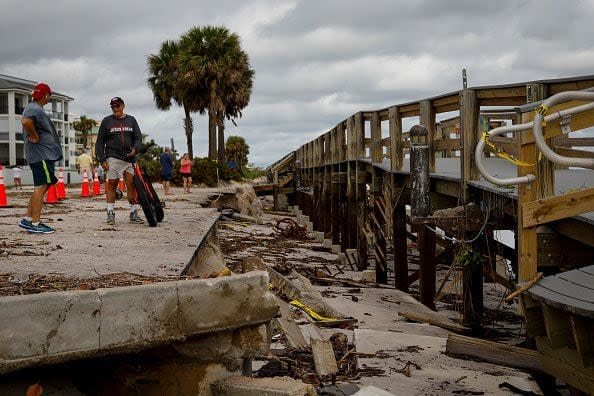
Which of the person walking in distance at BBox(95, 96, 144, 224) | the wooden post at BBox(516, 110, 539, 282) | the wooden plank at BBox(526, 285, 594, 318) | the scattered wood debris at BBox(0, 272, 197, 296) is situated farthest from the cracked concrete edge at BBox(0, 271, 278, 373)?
the person walking in distance at BBox(95, 96, 144, 224)

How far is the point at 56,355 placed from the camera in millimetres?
4035

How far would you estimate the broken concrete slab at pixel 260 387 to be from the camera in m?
4.24

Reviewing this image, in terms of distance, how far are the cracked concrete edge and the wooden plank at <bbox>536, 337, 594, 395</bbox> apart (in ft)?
5.80

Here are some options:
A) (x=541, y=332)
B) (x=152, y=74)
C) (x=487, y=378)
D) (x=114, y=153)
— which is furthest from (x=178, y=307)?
(x=152, y=74)

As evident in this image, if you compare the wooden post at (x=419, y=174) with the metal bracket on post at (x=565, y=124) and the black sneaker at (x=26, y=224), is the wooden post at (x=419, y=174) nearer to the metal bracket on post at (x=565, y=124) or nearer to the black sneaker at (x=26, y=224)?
the metal bracket on post at (x=565, y=124)

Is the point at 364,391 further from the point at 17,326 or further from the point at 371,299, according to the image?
the point at 371,299

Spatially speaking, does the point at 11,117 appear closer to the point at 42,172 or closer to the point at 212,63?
the point at 212,63

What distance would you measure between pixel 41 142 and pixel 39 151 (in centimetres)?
11

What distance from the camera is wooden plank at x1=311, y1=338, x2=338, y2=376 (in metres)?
5.57

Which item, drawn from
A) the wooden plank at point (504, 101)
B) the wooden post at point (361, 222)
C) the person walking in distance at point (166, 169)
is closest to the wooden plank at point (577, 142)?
the wooden plank at point (504, 101)

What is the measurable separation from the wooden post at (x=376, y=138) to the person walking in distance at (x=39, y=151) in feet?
21.5

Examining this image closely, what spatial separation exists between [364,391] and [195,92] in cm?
4514

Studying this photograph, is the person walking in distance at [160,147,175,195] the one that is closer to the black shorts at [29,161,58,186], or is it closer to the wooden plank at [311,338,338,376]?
the black shorts at [29,161,58,186]

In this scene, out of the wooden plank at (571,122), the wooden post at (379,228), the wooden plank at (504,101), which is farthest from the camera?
the wooden post at (379,228)
